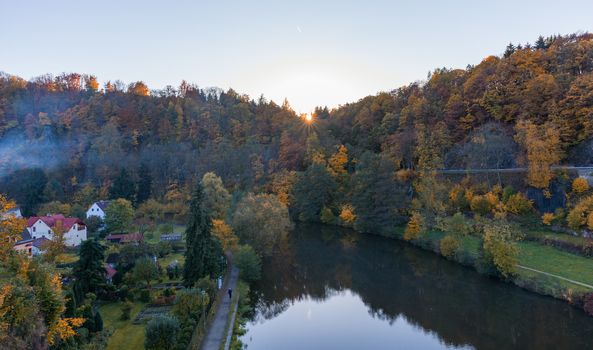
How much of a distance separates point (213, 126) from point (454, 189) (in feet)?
193

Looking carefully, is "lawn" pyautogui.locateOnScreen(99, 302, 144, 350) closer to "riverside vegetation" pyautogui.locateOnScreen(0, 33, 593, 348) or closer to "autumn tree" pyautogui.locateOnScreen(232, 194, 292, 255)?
"riverside vegetation" pyautogui.locateOnScreen(0, 33, 593, 348)

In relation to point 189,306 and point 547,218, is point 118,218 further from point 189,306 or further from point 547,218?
point 547,218

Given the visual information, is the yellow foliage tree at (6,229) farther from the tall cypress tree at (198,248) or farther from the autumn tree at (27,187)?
the autumn tree at (27,187)

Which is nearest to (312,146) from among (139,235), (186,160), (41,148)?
(186,160)

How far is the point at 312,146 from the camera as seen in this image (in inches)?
2559

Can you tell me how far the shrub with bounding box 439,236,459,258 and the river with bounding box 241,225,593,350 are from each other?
0.91m

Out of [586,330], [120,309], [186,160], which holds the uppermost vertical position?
[186,160]

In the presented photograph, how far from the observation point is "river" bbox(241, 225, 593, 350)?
75.4 ft

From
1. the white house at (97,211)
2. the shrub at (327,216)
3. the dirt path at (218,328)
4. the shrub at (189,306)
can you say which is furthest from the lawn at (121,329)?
the shrub at (327,216)

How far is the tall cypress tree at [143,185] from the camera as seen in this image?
227ft

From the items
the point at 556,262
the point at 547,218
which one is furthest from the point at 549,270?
the point at 547,218

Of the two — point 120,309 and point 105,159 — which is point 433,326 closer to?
point 120,309

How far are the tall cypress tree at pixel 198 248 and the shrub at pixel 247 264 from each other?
2.12 m

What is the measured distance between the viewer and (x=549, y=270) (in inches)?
1182
